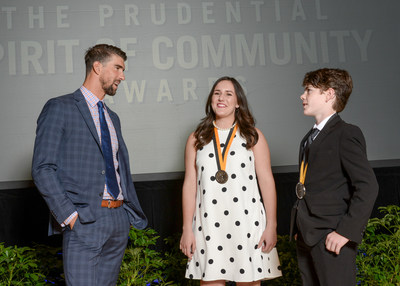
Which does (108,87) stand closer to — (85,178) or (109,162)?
(109,162)

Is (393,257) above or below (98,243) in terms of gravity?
below

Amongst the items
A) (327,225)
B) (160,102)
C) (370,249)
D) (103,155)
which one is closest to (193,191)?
(103,155)

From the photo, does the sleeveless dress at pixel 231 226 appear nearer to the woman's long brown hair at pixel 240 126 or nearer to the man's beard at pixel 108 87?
the woman's long brown hair at pixel 240 126

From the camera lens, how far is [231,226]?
2424 millimetres

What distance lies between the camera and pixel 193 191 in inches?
101

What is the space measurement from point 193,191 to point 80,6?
2711 mm

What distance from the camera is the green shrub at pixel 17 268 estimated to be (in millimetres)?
3219

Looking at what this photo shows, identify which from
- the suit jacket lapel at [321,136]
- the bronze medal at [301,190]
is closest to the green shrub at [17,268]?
the bronze medal at [301,190]

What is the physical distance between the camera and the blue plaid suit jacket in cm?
208

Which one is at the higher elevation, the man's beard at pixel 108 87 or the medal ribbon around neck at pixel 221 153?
the man's beard at pixel 108 87

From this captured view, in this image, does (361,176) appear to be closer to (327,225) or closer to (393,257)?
(327,225)

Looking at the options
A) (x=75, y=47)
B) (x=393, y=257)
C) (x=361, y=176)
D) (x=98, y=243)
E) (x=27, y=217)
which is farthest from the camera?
(x=75, y=47)

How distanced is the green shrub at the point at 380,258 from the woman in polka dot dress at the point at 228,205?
1.34 meters

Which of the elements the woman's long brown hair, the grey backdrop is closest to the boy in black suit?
the woman's long brown hair
